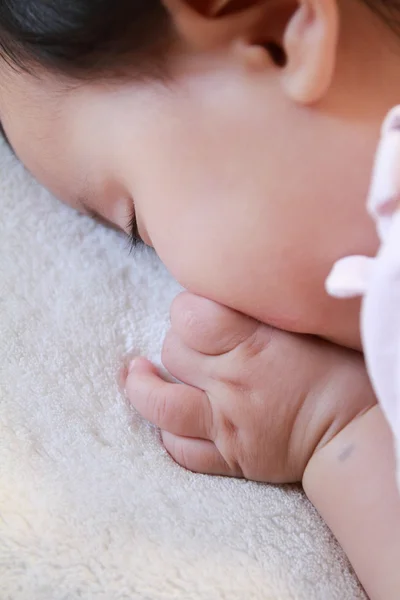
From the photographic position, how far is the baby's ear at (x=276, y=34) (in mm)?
609

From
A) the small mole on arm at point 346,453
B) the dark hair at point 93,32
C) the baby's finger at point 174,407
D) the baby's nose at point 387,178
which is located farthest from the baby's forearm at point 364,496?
the dark hair at point 93,32

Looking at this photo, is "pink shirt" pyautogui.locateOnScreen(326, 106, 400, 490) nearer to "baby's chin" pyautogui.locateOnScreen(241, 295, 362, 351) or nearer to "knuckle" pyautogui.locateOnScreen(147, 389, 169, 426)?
"baby's chin" pyautogui.locateOnScreen(241, 295, 362, 351)

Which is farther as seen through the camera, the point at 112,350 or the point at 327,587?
the point at 112,350

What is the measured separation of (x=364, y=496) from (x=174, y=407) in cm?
21

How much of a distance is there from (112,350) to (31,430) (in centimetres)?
15

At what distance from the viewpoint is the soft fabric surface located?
0.63 m

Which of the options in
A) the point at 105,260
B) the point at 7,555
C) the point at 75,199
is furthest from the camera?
the point at 105,260

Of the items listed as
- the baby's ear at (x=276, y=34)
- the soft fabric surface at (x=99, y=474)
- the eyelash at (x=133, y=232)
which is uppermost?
the baby's ear at (x=276, y=34)

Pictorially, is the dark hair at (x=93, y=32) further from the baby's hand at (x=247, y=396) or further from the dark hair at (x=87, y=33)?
the baby's hand at (x=247, y=396)

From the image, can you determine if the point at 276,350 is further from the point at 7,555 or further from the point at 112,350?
the point at 7,555

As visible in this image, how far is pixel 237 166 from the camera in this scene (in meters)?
0.67

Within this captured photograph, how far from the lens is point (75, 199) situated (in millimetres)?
842

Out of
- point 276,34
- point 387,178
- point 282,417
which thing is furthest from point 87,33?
point 282,417

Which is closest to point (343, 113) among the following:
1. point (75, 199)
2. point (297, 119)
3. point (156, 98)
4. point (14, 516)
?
point (297, 119)
